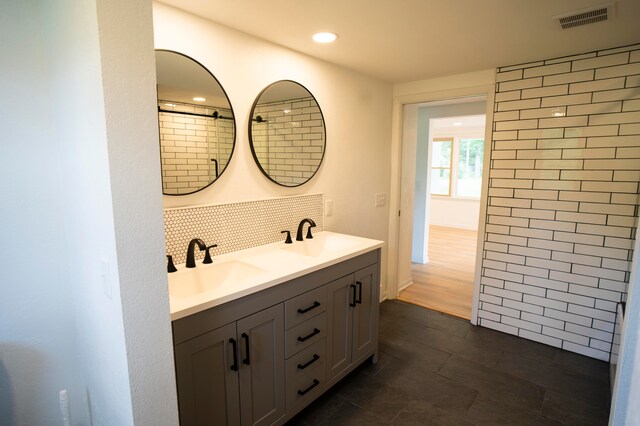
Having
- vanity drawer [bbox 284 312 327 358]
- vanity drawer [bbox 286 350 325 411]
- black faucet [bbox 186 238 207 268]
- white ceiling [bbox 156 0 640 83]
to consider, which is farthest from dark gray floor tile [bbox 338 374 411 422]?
white ceiling [bbox 156 0 640 83]

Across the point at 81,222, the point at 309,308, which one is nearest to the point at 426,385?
the point at 309,308

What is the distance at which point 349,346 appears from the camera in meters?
2.16

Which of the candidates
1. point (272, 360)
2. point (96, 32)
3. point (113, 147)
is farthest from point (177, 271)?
point (96, 32)

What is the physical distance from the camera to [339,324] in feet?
6.73

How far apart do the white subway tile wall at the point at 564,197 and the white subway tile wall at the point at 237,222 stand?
1680 mm

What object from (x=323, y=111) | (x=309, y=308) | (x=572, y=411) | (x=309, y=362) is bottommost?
(x=572, y=411)

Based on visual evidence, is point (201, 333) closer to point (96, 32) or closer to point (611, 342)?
point (96, 32)

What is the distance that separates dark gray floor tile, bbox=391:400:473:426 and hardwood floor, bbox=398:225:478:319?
56.9 inches

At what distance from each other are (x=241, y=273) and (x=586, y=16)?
92.4 inches

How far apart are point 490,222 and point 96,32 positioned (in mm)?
3003

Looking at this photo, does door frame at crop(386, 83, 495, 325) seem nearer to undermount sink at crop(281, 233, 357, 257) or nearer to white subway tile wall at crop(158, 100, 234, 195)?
undermount sink at crop(281, 233, 357, 257)

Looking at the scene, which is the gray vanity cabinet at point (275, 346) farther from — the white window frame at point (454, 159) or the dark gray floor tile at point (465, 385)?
the white window frame at point (454, 159)

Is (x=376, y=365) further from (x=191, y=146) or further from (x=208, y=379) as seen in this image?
(x=191, y=146)

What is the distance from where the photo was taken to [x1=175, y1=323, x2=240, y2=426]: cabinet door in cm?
128
